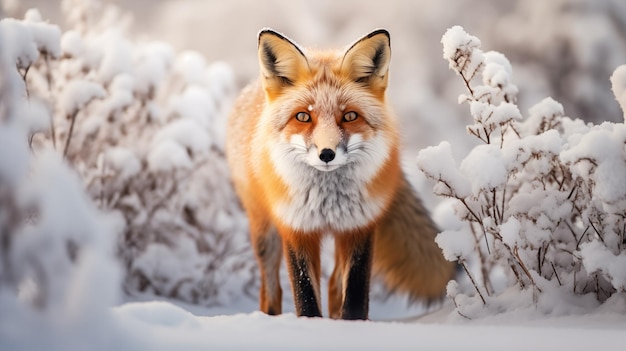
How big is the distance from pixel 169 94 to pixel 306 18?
2.47 metres

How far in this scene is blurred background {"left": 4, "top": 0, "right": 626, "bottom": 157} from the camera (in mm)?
6484

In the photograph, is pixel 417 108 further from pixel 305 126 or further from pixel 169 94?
pixel 305 126

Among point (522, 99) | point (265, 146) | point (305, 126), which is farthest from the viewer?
point (522, 99)

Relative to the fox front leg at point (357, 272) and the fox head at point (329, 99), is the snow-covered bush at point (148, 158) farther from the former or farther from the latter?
the fox front leg at point (357, 272)

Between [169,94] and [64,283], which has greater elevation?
[169,94]

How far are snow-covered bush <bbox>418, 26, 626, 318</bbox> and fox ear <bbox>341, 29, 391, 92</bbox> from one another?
25 centimetres

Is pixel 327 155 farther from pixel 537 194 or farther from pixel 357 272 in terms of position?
pixel 537 194

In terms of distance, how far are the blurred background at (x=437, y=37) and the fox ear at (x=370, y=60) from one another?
3.61 meters

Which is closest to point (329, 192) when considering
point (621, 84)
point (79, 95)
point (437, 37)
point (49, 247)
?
point (621, 84)

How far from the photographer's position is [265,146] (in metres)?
2.72

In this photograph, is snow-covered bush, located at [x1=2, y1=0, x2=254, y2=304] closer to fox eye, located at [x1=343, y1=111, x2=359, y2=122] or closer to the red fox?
the red fox

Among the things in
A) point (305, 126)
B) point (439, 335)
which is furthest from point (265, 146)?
point (439, 335)

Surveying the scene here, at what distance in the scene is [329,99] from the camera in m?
2.52

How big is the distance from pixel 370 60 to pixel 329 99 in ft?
0.86
